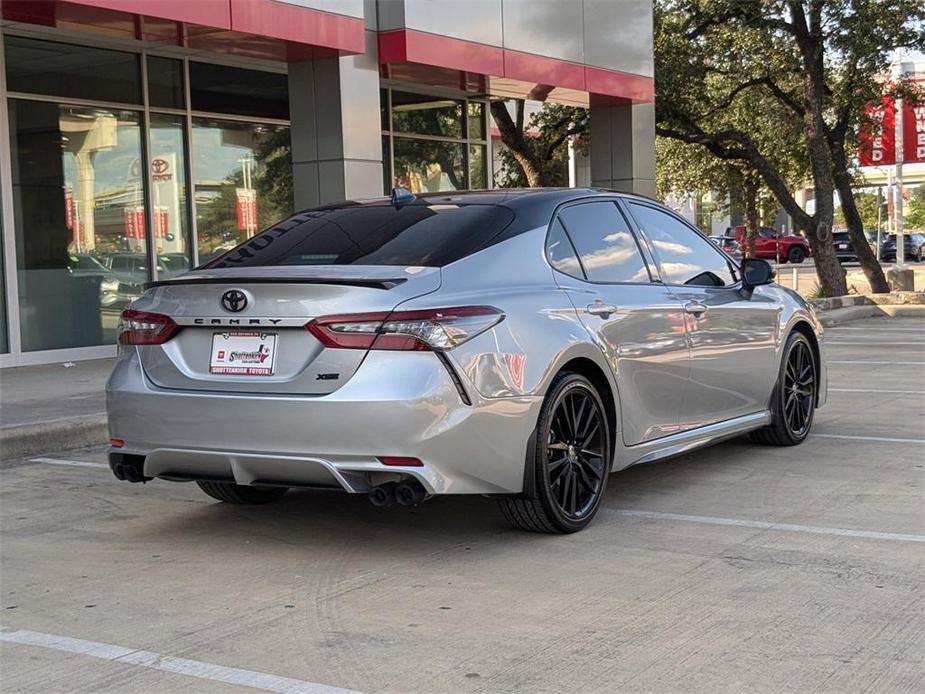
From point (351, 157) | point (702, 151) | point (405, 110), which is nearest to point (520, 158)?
point (405, 110)

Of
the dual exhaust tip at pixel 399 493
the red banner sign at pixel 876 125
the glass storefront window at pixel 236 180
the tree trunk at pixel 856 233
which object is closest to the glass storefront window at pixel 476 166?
the glass storefront window at pixel 236 180

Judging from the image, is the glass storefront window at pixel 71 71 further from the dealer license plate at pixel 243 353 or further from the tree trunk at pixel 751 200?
the tree trunk at pixel 751 200

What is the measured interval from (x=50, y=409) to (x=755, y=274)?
214 inches

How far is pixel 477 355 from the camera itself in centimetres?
484

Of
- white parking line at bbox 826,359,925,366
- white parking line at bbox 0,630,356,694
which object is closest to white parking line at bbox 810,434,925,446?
white parking line at bbox 826,359,925,366

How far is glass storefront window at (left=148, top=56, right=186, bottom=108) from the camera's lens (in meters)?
13.7

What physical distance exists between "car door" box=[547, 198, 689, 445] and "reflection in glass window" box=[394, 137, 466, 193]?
11.5m

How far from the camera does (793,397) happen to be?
765 centimetres

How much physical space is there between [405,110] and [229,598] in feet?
45.2

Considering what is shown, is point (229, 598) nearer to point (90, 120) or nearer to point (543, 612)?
point (543, 612)

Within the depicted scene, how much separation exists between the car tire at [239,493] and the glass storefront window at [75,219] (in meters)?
7.15

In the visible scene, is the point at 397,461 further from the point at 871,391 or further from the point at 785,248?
the point at 785,248

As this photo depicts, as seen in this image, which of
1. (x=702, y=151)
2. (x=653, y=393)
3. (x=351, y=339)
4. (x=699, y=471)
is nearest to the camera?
(x=351, y=339)

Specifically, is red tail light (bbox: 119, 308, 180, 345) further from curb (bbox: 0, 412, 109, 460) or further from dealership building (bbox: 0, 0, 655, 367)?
dealership building (bbox: 0, 0, 655, 367)
